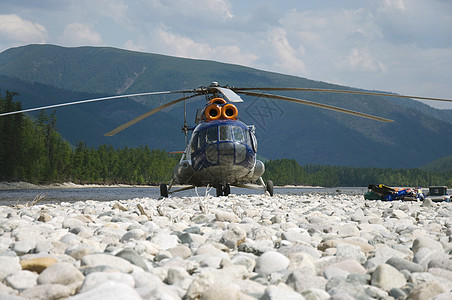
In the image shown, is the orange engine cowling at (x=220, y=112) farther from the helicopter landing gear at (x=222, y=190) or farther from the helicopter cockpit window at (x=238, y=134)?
the helicopter landing gear at (x=222, y=190)

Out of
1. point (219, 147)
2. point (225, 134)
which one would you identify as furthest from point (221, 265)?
point (225, 134)

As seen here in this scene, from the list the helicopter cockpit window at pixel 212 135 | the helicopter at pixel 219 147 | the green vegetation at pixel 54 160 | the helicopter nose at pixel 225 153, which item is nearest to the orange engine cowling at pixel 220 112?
the helicopter at pixel 219 147

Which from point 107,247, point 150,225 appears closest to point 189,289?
point 107,247

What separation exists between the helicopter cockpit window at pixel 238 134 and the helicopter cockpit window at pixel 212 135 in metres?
0.58

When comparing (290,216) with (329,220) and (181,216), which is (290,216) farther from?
(181,216)

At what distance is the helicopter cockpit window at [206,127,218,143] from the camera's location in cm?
1430

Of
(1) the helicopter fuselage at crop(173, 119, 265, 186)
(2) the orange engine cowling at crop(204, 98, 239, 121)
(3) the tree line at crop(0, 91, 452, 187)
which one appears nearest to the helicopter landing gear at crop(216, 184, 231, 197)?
(1) the helicopter fuselage at crop(173, 119, 265, 186)

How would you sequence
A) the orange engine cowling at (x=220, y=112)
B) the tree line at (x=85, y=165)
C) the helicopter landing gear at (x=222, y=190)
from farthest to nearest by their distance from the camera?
the tree line at (x=85, y=165) → the helicopter landing gear at (x=222, y=190) → the orange engine cowling at (x=220, y=112)

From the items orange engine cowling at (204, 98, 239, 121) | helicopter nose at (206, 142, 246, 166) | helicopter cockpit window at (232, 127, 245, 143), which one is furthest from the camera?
orange engine cowling at (204, 98, 239, 121)

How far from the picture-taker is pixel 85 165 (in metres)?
96.2

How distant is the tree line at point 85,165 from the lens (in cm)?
6538

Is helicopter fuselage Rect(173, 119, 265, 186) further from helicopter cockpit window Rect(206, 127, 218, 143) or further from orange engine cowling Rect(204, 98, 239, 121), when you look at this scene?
orange engine cowling Rect(204, 98, 239, 121)

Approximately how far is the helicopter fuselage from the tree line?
Answer: 53635mm

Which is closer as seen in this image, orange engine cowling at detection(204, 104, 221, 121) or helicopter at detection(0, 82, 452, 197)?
helicopter at detection(0, 82, 452, 197)
